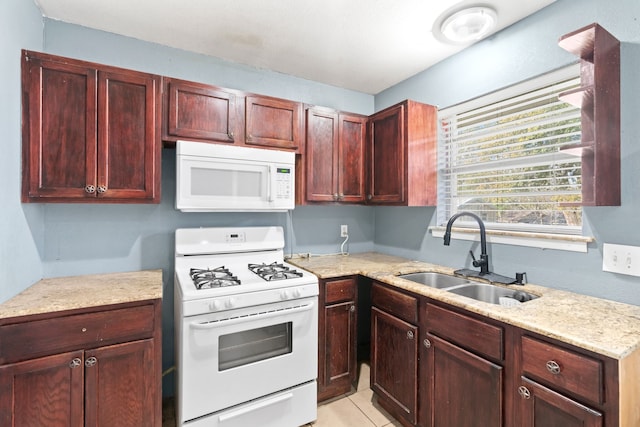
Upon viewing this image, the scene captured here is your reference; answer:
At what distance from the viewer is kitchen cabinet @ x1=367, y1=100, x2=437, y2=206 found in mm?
2281

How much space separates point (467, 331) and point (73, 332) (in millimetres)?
1833

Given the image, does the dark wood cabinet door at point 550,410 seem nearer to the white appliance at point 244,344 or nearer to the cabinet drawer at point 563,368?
the cabinet drawer at point 563,368

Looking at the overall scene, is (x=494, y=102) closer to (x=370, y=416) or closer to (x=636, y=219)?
(x=636, y=219)

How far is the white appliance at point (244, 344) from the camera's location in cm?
159

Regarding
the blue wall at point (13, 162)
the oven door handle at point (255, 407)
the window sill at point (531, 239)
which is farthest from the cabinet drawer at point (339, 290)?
the blue wall at point (13, 162)

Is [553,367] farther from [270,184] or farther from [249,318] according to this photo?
[270,184]

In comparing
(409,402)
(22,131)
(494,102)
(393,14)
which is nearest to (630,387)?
(409,402)

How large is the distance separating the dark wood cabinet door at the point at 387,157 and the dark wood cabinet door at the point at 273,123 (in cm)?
65

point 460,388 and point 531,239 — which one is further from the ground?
point 531,239

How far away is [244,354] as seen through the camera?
1740mm

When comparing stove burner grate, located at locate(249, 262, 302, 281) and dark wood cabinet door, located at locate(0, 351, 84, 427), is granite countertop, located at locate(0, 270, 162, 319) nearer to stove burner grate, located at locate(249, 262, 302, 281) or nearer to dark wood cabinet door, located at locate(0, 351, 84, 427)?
dark wood cabinet door, located at locate(0, 351, 84, 427)

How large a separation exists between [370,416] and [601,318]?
1.42 m

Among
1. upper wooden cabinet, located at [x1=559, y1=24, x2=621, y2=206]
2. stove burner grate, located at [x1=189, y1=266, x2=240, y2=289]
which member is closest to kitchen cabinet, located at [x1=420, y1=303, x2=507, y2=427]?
upper wooden cabinet, located at [x1=559, y1=24, x2=621, y2=206]

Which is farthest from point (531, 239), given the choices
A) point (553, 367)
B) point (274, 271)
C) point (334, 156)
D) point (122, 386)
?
point (122, 386)
